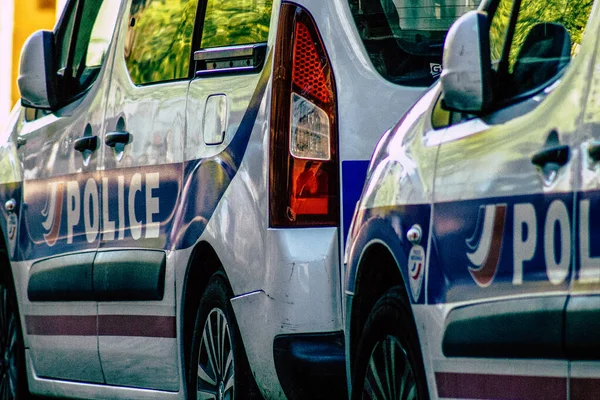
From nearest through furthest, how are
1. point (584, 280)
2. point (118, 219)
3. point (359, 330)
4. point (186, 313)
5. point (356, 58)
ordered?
1. point (584, 280)
2. point (359, 330)
3. point (356, 58)
4. point (186, 313)
5. point (118, 219)

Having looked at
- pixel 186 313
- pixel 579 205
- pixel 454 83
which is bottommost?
pixel 186 313

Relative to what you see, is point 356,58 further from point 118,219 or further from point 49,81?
point 49,81

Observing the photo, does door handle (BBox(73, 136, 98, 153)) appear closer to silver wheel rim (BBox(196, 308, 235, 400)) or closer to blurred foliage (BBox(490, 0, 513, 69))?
silver wheel rim (BBox(196, 308, 235, 400))

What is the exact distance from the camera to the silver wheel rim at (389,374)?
4.91m

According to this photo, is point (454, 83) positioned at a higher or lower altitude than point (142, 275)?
higher

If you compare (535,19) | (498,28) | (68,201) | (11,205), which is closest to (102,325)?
(68,201)

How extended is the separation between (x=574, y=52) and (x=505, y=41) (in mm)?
329

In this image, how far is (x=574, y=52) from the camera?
14.2ft

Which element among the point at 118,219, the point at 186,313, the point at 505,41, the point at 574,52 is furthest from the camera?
the point at 118,219

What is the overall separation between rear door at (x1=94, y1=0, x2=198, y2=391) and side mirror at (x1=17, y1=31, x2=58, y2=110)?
1.40 ft

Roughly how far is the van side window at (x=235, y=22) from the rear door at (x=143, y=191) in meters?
0.14

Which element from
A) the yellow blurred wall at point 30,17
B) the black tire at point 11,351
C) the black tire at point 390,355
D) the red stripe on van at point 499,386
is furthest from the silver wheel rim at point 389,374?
the yellow blurred wall at point 30,17

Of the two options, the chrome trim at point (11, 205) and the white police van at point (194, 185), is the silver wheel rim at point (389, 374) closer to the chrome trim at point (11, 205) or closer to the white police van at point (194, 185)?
the white police van at point (194, 185)

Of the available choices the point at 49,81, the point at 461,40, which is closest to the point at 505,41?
the point at 461,40
